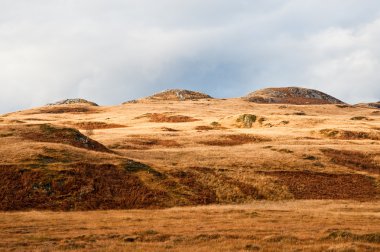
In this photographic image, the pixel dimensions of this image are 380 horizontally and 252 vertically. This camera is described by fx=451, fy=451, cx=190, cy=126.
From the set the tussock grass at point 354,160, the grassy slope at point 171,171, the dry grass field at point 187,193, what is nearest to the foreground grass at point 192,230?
the dry grass field at point 187,193

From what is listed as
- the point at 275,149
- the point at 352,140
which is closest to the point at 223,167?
the point at 275,149

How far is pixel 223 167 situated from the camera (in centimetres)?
5950

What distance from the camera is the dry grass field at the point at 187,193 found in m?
27.4

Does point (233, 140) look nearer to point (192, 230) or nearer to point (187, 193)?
point (187, 193)

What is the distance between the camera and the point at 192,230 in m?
30.3

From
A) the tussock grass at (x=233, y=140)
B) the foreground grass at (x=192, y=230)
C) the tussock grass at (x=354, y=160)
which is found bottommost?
the foreground grass at (x=192, y=230)

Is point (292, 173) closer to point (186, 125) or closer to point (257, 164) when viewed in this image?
point (257, 164)

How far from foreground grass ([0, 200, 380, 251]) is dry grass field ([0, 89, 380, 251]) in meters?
0.08

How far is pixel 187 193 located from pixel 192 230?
18.9m

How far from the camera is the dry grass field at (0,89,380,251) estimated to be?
2736cm

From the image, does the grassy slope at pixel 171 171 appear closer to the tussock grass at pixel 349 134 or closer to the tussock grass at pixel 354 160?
the tussock grass at pixel 354 160

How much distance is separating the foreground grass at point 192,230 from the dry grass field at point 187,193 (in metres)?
0.08

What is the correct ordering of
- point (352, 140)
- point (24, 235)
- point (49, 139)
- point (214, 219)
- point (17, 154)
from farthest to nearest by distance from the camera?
point (352, 140) → point (49, 139) → point (17, 154) → point (214, 219) → point (24, 235)

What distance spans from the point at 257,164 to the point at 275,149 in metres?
11.9
